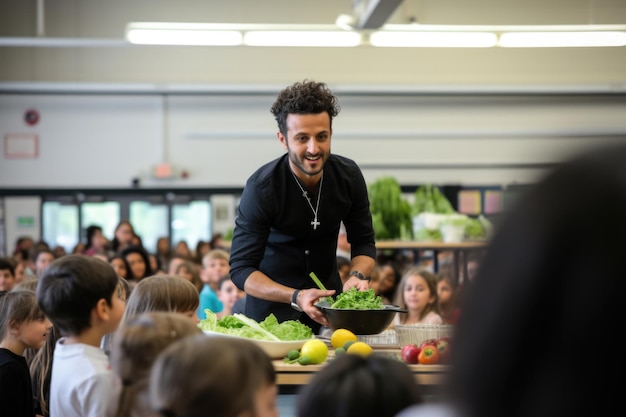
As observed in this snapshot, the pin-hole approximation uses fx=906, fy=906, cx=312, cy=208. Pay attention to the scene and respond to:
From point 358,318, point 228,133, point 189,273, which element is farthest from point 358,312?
point 228,133

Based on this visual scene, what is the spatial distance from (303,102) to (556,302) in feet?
9.60

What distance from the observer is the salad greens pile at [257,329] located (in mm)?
3117

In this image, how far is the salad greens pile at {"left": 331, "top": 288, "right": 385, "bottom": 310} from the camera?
10.6ft

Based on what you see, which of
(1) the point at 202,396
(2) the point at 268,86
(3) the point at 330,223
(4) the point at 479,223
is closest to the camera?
(1) the point at 202,396

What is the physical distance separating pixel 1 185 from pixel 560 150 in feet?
49.6

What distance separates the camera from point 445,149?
584 inches

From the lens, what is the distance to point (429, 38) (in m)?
10.4

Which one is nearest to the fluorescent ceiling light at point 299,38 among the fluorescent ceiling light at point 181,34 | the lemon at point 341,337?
the fluorescent ceiling light at point 181,34

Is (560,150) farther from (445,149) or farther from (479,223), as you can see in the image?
(445,149)

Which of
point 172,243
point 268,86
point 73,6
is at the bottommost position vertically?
point 172,243

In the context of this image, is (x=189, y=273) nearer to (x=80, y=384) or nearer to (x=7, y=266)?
(x=7, y=266)

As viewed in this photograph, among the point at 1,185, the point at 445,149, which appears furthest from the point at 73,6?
the point at 445,149

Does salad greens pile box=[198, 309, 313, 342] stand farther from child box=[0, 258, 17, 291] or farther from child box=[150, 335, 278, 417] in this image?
child box=[0, 258, 17, 291]

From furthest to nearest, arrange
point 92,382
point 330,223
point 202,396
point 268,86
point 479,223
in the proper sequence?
point 268,86
point 479,223
point 330,223
point 92,382
point 202,396
